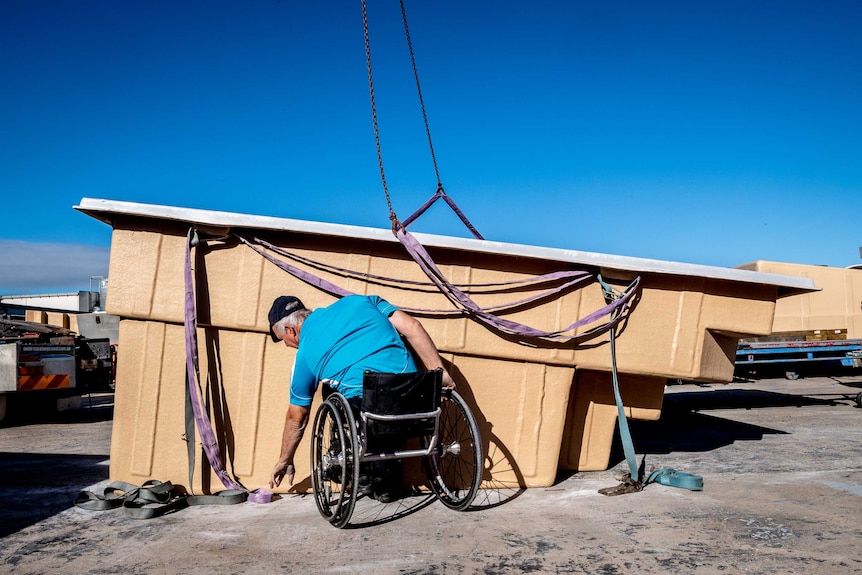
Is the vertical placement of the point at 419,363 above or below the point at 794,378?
above

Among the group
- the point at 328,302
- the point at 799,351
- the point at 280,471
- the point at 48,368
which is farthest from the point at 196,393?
the point at 799,351

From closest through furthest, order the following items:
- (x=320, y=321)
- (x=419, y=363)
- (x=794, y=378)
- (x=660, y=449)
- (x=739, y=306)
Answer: (x=320, y=321)
(x=419, y=363)
(x=739, y=306)
(x=660, y=449)
(x=794, y=378)

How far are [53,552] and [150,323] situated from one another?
64.1 inches

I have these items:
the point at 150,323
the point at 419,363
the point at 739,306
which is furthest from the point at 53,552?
the point at 739,306

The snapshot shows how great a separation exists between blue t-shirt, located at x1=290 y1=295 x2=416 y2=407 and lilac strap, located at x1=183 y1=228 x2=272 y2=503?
78 centimetres

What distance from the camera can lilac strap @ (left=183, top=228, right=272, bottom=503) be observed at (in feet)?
14.5

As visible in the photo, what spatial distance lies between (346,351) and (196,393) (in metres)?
1.26

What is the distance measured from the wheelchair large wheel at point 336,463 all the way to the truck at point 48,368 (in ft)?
22.9

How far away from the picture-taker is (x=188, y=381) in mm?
4484

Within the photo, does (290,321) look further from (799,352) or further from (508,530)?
(799,352)

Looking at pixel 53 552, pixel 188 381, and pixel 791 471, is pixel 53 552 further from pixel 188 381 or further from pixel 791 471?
pixel 791 471

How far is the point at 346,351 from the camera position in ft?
12.9

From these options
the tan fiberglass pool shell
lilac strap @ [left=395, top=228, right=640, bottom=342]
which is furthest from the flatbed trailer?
lilac strap @ [left=395, top=228, right=640, bottom=342]

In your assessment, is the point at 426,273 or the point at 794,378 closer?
the point at 426,273
